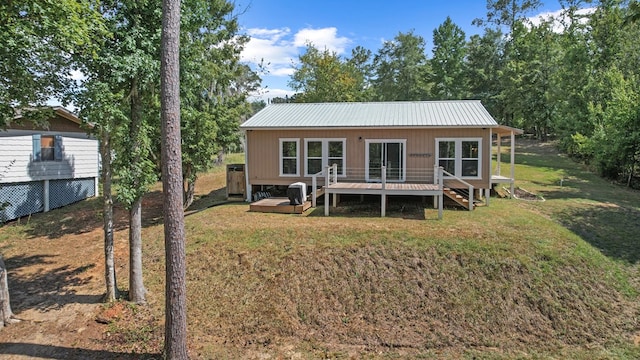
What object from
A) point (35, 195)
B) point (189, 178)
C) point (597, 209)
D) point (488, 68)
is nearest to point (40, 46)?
point (189, 178)

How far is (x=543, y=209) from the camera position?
11.7m

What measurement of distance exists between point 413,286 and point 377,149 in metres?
6.57

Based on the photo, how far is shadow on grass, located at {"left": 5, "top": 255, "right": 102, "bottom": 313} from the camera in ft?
24.3

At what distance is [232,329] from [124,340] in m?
1.78

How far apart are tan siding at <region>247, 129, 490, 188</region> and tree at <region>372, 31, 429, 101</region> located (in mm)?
24504

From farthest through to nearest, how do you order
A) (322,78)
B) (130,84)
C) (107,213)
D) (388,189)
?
(322,78), (388,189), (107,213), (130,84)

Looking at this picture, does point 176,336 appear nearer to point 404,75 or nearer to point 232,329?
point 232,329

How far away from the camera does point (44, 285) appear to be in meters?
8.27

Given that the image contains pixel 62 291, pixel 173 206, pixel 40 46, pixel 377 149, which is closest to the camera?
pixel 173 206

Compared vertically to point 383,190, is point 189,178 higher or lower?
higher

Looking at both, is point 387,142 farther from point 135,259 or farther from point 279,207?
point 135,259

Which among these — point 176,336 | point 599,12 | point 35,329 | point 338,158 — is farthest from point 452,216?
point 599,12

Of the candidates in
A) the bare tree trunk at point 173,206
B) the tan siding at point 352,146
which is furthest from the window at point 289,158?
the bare tree trunk at point 173,206

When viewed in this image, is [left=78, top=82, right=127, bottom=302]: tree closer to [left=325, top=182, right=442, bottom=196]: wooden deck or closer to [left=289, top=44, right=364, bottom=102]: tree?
[left=325, top=182, right=442, bottom=196]: wooden deck
